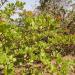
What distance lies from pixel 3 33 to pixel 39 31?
48.0 inches

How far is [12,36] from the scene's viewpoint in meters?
5.03

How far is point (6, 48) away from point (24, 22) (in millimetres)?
695

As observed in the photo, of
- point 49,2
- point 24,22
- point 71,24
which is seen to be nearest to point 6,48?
point 24,22

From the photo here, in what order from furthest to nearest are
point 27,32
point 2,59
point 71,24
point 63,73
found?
point 71,24 → point 27,32 → point 63,73 → point 2,59

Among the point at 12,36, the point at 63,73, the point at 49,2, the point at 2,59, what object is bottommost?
the point at 63,73

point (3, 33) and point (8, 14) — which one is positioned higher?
point (8, 14)

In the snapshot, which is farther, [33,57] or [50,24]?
[50,24]

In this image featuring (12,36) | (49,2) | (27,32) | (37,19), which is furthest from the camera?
(49,2)

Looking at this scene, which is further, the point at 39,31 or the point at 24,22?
the point at 39,31

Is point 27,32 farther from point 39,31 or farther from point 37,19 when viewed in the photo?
point 37,19

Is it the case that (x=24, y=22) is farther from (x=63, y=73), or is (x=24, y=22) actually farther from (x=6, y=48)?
(x=63, y=73)

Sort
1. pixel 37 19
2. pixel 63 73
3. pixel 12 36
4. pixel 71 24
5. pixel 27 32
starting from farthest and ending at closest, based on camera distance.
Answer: pixel 71 24 → pixel 27 32 → pixel 37 19 → pixel 12 36 → pixel 63 73

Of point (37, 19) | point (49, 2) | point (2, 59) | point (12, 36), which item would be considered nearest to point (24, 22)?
point (37, 19)

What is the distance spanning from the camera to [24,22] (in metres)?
5.57
